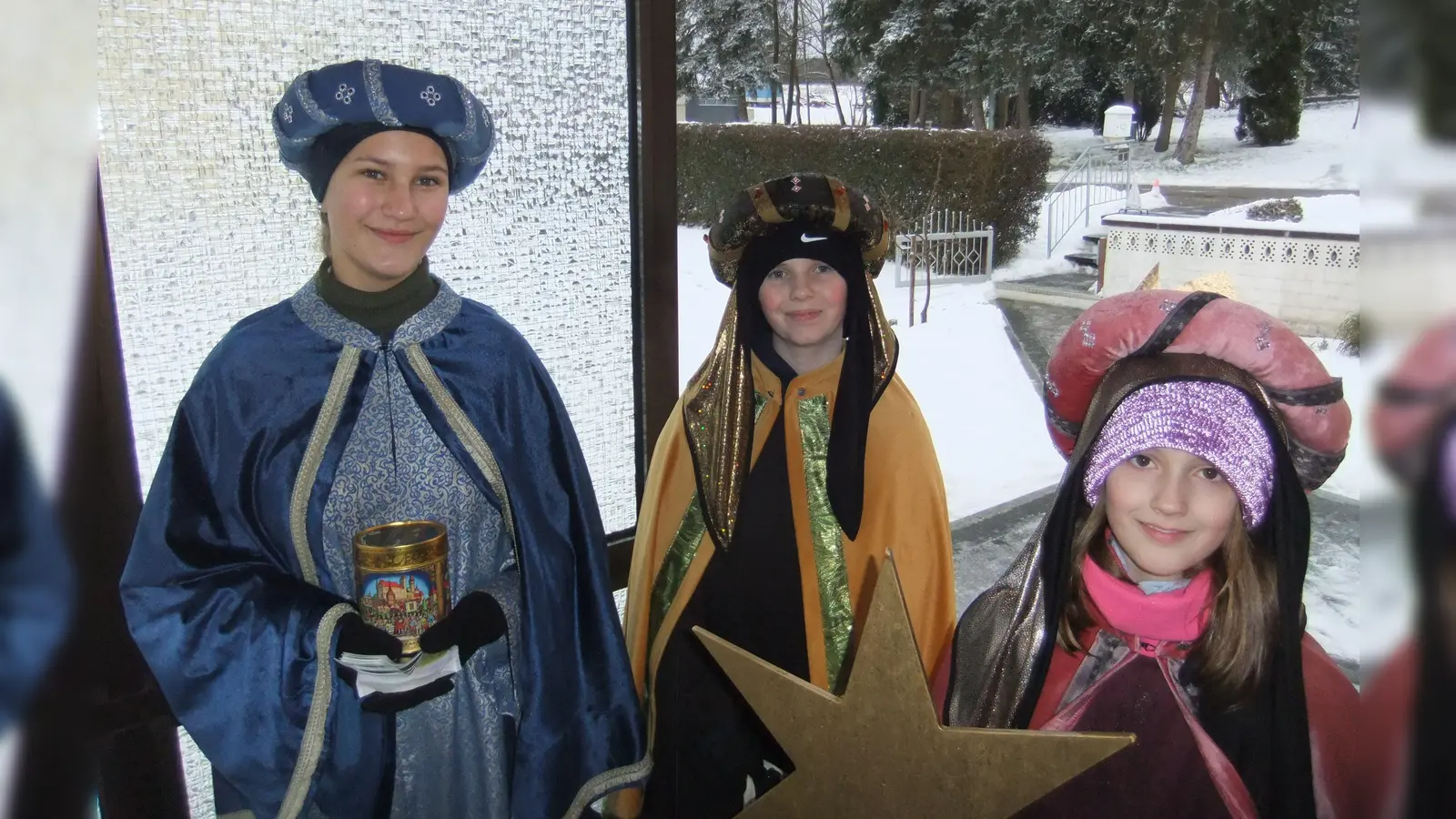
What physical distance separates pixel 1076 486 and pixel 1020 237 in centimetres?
130

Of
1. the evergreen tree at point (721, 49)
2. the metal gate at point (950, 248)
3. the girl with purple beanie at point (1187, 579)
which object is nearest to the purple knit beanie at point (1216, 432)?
the girl with purple beanie at point (1187, 579)

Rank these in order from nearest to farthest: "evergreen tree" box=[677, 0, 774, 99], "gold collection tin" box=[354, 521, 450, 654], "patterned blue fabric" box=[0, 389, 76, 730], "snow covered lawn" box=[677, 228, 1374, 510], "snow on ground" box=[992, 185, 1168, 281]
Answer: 1. "patterned blue fabric" box=[0, 389, 76, 730]
2. "gold collection tin" box=[354, 521, 450, 654]
3. "snow on ground" box=[992, 185, 1168, 281]
4. "evergreen tree" box=[677, 0, 774, 99]
5. "snow covered lawn" box=[677, 228, 1374, 510]

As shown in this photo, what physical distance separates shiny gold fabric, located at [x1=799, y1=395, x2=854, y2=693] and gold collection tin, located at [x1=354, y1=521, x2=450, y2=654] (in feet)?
2.42

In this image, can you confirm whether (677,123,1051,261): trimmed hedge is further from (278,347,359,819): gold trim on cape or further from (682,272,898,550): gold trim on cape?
(278,347,359,819): gold trim on cape

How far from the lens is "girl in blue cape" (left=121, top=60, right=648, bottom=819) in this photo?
1455mm

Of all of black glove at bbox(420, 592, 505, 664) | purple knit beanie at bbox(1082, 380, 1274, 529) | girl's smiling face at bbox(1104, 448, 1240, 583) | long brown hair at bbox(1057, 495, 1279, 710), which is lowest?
black glove at bbox(420, 592, 505, 664)

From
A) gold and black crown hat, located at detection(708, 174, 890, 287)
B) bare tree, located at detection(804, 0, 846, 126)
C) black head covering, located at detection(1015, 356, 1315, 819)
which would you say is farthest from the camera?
bare tree, located at detection(804, 0, 846, 126)

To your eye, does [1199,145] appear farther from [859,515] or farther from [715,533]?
[715,533]

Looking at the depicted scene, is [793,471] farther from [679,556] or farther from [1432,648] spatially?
[1432,648]

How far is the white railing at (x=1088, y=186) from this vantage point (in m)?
1.98

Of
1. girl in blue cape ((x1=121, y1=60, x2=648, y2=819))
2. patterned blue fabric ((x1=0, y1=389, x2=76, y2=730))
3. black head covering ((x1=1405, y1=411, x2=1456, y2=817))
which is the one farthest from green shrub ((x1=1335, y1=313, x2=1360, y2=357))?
patterned blue fabric ((x1=0, y1=389, x2=76, y2=730))

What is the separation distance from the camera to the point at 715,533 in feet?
6.04

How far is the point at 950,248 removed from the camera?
273 cm

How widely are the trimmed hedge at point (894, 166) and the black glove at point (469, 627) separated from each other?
53.8 inches
